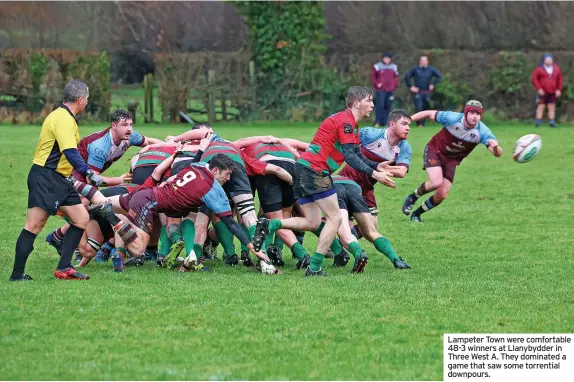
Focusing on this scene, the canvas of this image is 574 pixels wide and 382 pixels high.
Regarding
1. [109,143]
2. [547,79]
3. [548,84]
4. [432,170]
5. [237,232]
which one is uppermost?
[547,79]

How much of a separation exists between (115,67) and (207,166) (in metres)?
25.8

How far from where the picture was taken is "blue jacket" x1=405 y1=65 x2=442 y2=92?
30.4 metres

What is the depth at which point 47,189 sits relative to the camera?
968cm

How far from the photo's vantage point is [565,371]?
7031mm

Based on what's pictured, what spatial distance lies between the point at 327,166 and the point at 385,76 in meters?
20.1

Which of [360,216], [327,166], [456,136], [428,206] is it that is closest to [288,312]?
[327,166]

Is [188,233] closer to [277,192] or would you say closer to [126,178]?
[277,192]

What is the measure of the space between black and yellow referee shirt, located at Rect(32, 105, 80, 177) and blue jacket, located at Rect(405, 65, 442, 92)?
846 inches

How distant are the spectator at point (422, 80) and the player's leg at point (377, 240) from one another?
19552mm

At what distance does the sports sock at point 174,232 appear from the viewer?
10898mm

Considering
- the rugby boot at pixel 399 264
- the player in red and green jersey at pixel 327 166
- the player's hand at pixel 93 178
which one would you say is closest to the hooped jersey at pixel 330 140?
the player in red and green jersey at pixel 327 166

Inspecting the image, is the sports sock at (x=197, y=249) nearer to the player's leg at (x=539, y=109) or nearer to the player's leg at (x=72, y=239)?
the player's leg at (x=72, y=239)

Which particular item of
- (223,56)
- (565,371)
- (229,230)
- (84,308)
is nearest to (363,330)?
(565,371)

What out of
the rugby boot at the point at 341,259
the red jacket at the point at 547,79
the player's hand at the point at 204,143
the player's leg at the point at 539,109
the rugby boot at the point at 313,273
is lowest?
the rugby boot at the point at 341,259
